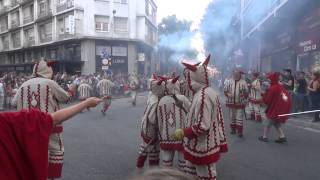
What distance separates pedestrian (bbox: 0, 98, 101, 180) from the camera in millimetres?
2613

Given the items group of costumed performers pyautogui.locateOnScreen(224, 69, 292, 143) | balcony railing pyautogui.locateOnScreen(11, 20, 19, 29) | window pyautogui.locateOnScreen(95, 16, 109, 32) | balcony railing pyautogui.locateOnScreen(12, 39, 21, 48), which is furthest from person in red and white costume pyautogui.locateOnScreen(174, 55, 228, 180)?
balcony railing pyautogui.locateOnScreen(11, 20, 19, 29)

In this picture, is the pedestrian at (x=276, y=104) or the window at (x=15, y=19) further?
the window at (x=15, y=19)

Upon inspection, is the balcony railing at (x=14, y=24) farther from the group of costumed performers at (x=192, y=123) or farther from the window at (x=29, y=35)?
the group of costumed performers at (x=192, y=123)

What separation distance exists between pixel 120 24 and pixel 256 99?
88.7 feet

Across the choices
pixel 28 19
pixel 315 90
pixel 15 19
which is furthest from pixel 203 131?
pixel 15 19

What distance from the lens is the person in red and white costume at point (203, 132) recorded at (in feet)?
15.3

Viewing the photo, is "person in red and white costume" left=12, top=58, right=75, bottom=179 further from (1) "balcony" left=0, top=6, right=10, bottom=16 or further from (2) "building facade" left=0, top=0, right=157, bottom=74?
(1) "balcony" left=0, top=6, right=10, bottom=16

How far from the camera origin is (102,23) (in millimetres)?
38125

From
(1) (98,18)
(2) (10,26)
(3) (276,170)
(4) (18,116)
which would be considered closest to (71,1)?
(1) (98,18)

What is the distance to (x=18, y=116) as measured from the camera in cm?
275

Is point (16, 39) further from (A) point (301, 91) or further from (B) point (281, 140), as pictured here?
(B) point (281, 140)

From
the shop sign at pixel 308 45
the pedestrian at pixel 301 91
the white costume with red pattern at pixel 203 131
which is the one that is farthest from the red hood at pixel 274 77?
the shop sign at pixel 308 45

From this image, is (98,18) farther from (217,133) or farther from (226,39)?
(217,133)

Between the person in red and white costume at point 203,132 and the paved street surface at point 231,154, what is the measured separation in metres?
1.81
